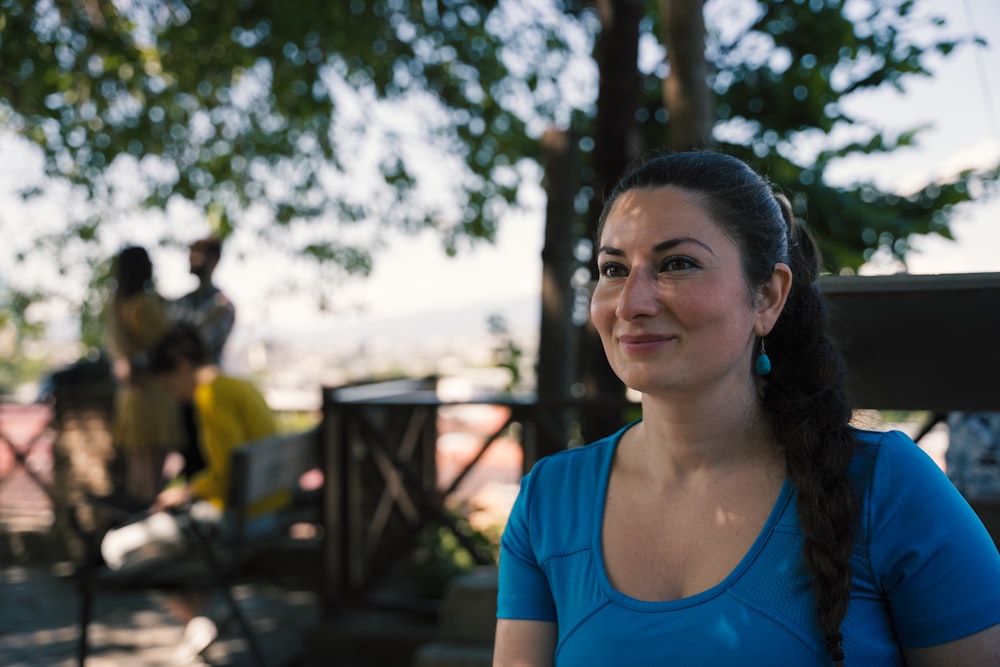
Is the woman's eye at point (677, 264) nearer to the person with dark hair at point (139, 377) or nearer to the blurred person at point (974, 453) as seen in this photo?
the blurred person at point (974, 453)

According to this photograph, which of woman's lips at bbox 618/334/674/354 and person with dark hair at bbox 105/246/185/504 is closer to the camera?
woman's lips at bbox 618/334/674/354

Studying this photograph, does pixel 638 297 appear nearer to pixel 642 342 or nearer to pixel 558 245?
pixel 642 342

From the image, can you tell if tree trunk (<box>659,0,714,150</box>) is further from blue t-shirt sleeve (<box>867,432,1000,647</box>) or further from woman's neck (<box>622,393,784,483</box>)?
blue t-shirt sleeve (<box>867,432,1000,647</box>)

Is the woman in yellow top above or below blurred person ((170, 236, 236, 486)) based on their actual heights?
below

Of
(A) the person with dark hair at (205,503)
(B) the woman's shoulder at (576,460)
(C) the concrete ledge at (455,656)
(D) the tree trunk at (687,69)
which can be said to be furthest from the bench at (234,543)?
(B) the woman's shoulder at (576,460)

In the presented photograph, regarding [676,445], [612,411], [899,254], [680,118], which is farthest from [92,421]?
[676,445]

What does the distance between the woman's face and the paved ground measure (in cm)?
355

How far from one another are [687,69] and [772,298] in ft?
7.26

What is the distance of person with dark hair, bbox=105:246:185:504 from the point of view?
546 cm

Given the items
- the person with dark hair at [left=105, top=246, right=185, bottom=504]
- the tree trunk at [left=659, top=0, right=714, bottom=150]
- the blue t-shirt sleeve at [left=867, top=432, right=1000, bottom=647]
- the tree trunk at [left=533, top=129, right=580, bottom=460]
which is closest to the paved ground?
the person with dark hair at [left=105, top=246, right=185, bottom=504]

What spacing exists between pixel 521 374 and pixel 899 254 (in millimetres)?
2011

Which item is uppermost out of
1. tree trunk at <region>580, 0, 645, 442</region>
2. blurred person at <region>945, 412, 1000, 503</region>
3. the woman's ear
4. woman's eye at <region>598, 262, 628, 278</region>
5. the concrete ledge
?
tree trunk at <region>580, 0, 645, 442</region>

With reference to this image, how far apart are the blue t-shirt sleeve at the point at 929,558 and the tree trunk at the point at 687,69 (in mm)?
2347

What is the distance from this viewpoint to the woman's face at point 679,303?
59.6 inches
